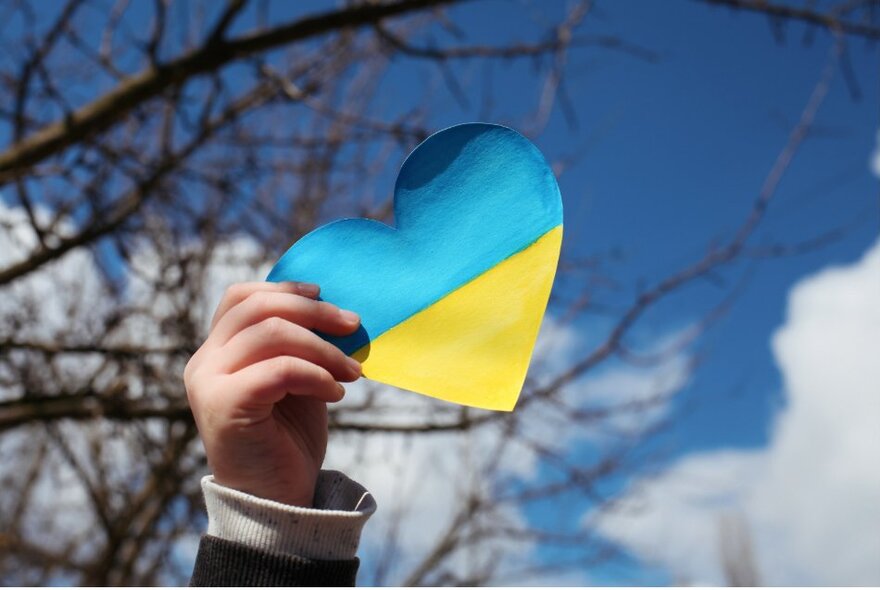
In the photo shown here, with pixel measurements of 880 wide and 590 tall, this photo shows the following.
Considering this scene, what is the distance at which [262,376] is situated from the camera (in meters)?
0.98

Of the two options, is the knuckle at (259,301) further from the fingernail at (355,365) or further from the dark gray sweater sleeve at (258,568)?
the dark gray sweater sleeve at (258,568)

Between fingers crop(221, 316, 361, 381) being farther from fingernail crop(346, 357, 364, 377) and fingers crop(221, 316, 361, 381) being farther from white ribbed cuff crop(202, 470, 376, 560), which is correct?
white ribbed cuff crop(202, 470, 376, 560)

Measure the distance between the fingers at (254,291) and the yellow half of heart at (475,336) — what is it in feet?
0.33

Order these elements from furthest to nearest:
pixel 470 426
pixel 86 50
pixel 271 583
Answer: pixel 470 426, pixel 86 50, pixel 271 583

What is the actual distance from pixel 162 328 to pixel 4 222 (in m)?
0.66

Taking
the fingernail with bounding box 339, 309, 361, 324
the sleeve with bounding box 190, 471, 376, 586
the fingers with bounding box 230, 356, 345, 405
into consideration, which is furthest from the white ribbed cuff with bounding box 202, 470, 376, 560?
the fingernail with bounding box 339, 309, 361, 324

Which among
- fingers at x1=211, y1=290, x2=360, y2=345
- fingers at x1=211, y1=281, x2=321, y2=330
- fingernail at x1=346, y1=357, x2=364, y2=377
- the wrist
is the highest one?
fingers at x1=211, y1=281, x2=321, y2=330

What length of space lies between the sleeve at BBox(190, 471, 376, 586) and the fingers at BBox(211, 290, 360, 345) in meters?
0.24

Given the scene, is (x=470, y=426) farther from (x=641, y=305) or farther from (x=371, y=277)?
(x=371, y=277)

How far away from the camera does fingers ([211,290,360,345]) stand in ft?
3.26

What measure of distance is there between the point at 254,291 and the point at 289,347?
0.11 meters

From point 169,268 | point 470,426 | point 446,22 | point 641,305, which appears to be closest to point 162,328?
point 169,268

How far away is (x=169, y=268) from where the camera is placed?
324 centimetres

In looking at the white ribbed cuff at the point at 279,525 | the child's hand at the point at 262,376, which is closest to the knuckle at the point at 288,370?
the child's hand at the point at 262,376
